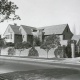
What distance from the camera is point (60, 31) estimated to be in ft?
185

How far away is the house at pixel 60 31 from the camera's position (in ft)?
185

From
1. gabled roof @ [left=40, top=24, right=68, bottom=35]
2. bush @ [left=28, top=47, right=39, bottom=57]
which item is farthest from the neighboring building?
bush @ [left=28, top=47, right=39, bottom=57]

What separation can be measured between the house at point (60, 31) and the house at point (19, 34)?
16.2 ft

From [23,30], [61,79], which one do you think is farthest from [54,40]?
[23,30]

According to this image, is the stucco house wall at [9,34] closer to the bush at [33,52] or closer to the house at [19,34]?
the house at [19,34]

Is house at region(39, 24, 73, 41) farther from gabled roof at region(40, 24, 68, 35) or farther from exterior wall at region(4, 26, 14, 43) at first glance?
exterior wall at region(4, 26, 14, 43)

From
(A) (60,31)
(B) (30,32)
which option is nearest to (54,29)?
(A) (60,31)

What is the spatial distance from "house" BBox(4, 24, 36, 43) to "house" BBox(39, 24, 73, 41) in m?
4.94

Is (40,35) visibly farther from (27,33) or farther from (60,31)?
(60,31)

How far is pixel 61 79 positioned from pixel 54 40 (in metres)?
23.7

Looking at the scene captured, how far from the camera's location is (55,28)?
59.1 metres

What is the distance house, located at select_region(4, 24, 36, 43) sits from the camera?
196ft

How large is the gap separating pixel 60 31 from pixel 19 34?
46.8 feet

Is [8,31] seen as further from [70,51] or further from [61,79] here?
[61,79]
